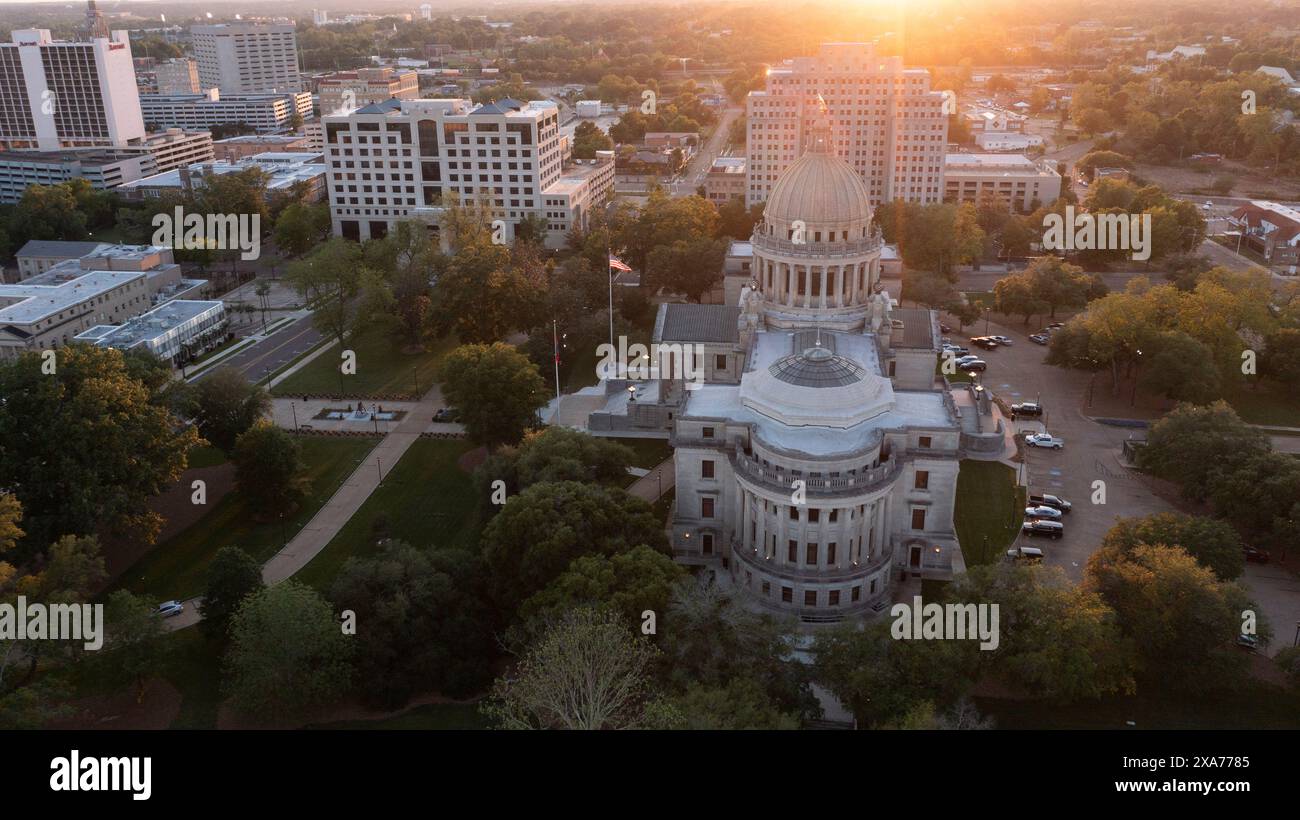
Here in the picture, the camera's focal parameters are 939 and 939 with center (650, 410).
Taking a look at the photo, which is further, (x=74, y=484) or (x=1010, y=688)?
A: (x=74, y=484)

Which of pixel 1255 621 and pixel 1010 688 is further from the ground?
pixel 1255 621

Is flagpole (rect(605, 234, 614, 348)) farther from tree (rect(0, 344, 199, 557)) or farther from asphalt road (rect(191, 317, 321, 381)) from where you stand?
tree (rect(0, 344, 199, 557))

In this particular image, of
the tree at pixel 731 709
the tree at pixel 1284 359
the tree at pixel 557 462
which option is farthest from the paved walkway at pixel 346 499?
the tree at pixel 1284 359

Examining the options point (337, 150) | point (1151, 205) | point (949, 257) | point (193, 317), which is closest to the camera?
point (193, 317)

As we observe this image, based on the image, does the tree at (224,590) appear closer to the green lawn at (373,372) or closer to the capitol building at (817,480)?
the capitol building at (817,480)

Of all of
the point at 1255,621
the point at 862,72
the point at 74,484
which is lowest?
the point at 1255,621

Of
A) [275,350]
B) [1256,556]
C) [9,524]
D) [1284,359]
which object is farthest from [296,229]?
[1284,359]

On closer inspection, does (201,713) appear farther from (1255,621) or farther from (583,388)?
(1255,621)

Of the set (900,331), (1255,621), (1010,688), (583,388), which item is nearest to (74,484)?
(583,388)
